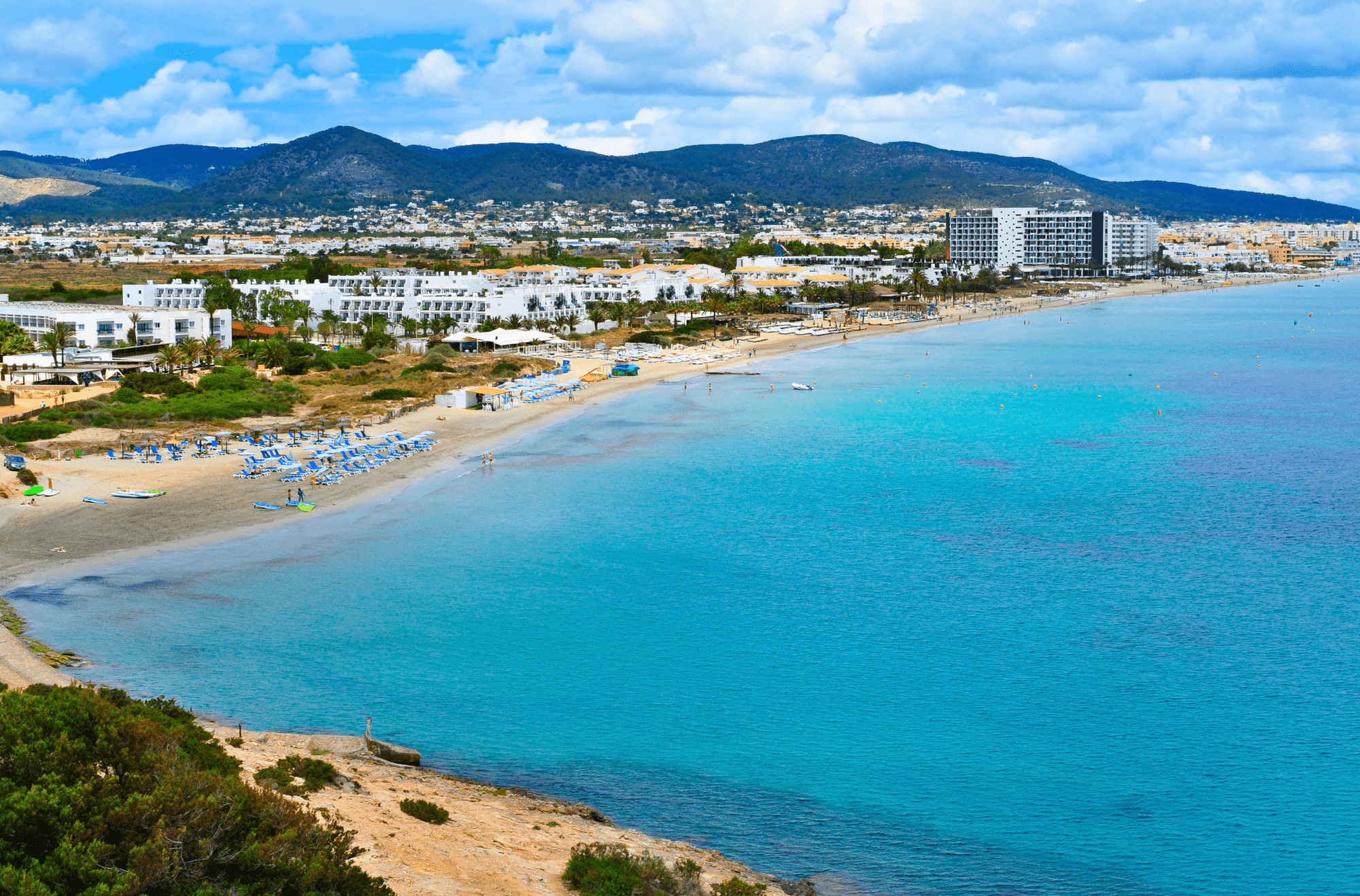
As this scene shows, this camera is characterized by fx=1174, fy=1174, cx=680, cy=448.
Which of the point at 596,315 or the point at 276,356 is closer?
the point at 276,356

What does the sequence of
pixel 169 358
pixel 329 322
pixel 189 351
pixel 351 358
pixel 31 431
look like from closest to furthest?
pixel 31 431
pixel 169 358
pixel 189 351
pixel 351 358
pixel 329 322

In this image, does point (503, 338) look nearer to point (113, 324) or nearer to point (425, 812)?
point (113, 324)

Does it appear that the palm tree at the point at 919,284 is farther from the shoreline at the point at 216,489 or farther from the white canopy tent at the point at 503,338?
the shoreline at the point at 216,489

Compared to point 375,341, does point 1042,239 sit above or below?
above

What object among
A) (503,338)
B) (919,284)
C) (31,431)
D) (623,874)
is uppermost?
(919,284)

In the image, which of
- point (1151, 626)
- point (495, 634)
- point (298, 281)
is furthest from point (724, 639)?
point (298, 281)

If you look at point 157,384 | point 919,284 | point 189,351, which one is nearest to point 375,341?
point 189,351
